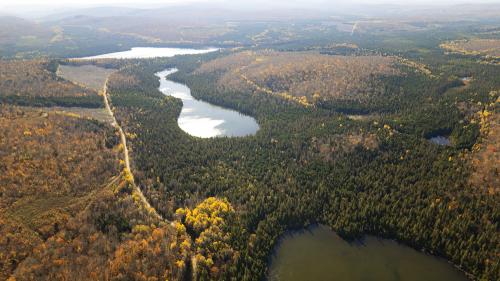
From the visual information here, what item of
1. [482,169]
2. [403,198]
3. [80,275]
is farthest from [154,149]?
[482,169]

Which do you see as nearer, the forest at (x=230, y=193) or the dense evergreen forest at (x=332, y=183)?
the forest at (x=230, y=193)

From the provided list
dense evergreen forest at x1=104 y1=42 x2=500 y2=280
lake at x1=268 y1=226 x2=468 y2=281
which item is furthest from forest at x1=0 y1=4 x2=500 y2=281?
lake at x1=268 y1=226 x2=468 y2=281

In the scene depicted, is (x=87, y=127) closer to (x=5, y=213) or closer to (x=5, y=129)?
(x=5, y=129)

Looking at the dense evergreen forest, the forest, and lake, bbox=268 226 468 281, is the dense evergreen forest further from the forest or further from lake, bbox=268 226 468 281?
lake, bbox=268 226 468 281

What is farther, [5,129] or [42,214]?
[5,129]

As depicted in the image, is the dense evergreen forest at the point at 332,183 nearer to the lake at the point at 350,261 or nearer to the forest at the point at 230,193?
the forest at the point at 230,193

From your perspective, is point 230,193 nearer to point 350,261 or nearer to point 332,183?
point 332,183

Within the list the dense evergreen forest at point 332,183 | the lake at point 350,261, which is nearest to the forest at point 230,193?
the dense evergreen forest at point 332,183
